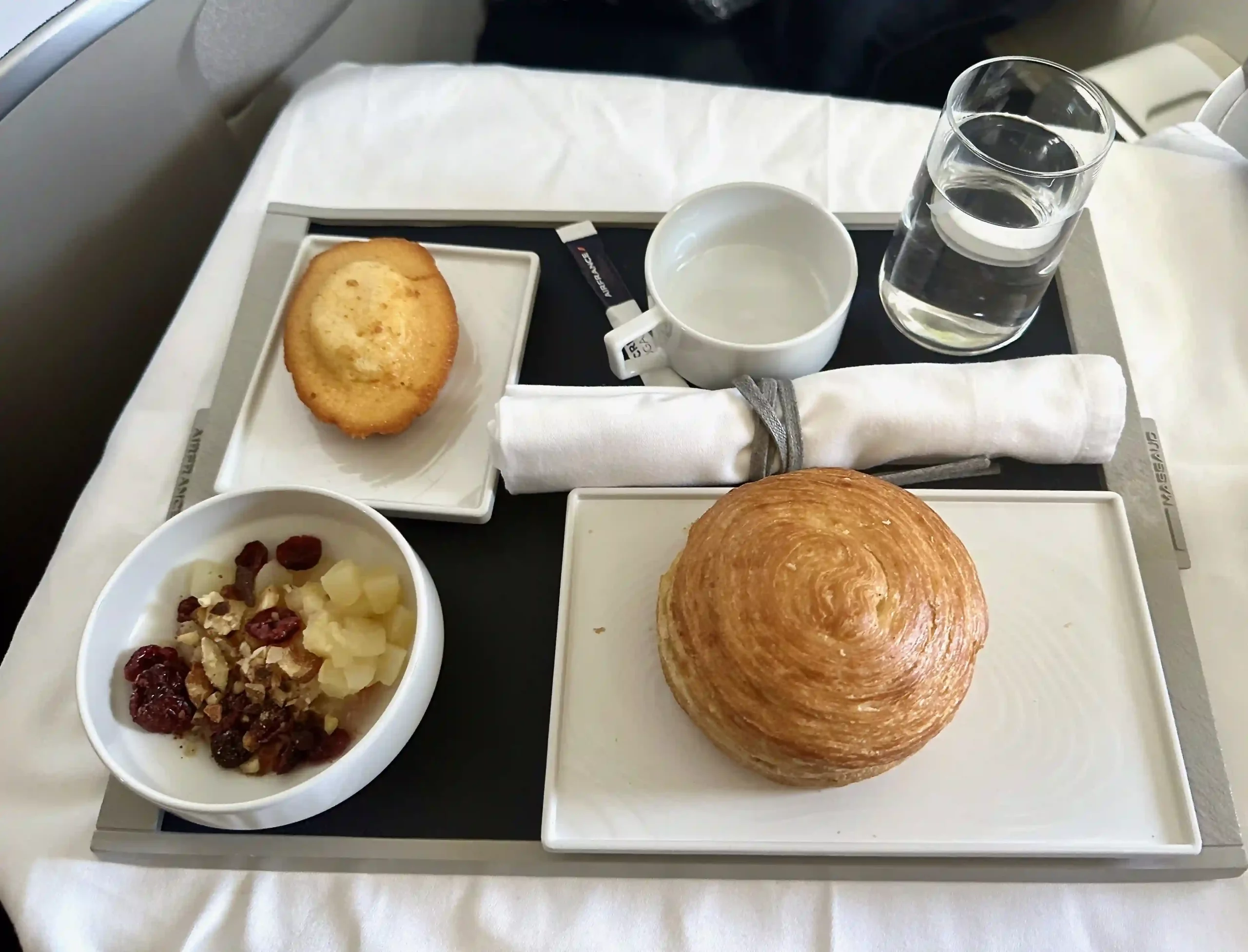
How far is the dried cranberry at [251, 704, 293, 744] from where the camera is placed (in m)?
0.51

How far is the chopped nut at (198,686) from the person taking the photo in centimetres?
52

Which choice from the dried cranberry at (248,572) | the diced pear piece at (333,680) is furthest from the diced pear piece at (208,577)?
the diced pear piece at (333,680)

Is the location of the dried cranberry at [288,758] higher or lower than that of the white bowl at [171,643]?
lower

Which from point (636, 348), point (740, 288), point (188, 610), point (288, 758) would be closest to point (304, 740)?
point (288, 758)

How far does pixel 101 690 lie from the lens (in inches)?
20.1

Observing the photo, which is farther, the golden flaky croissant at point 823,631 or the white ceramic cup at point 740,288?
the white ceramic cup at point 740,288

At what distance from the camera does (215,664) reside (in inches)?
21.0

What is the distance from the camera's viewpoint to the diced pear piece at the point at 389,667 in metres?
0.52

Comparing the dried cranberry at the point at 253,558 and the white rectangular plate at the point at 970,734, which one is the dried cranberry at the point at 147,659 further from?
the white rectangular plate at the point at 970,734

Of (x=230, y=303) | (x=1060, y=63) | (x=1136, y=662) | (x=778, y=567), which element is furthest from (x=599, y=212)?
(x=1060, y=63)

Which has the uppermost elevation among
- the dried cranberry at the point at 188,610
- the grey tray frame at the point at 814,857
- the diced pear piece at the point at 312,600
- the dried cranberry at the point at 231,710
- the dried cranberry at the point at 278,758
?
the dried cranberry at the point at 188,610

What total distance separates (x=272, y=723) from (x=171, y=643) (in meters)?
0.10

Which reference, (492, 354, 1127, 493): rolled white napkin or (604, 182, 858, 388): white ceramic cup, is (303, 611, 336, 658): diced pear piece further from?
(604, 182, 858, 388): white ceramic cup

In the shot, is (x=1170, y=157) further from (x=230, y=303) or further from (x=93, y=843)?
(x=93, y=843)
